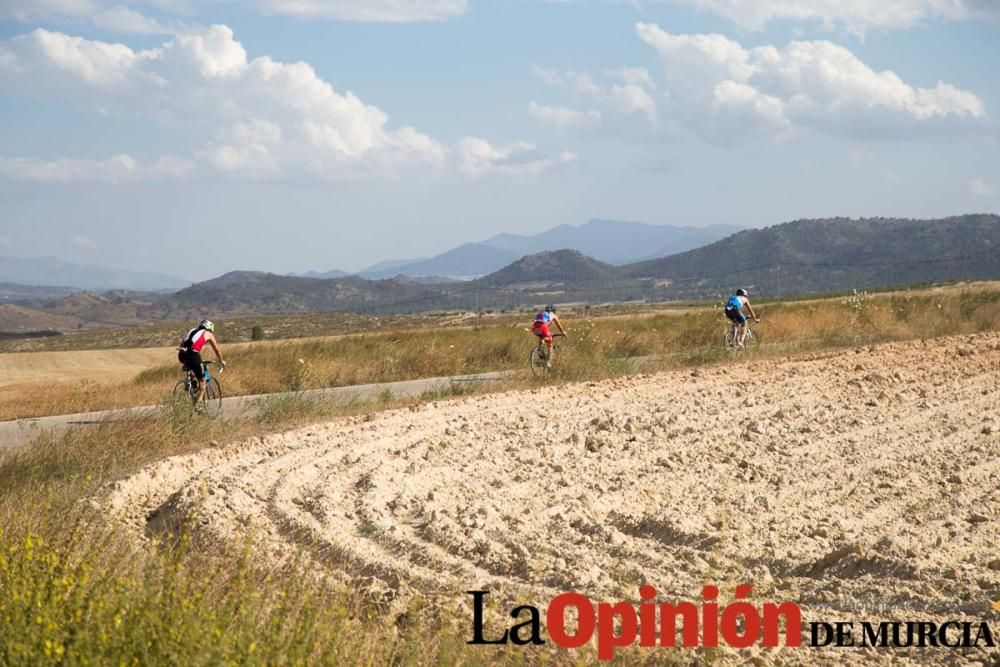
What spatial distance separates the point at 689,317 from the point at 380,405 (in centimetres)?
1808

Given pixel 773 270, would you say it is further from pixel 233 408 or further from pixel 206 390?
pixel 206 390

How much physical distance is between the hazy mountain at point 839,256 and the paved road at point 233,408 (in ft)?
357

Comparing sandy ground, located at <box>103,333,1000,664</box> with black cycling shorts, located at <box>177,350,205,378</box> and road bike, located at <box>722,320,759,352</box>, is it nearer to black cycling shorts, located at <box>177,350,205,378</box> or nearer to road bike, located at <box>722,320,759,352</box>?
black cycling shorts, located at <box>177,350,205,378</box>

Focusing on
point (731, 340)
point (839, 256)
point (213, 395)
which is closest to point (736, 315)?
point (731, 340)

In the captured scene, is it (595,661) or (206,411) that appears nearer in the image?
(595,661)

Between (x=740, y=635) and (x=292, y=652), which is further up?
(x=292, y=652)

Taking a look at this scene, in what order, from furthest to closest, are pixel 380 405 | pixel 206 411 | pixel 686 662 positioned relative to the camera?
pixel 380 405 < pixel 206 411 < pixel 686 662

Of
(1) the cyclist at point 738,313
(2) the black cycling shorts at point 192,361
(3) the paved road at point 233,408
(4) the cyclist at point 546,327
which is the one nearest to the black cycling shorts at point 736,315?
(1) the cyclist at point 738,313

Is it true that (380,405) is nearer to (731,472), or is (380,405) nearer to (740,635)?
(731,472)

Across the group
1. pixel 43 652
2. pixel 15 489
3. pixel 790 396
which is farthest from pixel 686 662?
pixel 790 396

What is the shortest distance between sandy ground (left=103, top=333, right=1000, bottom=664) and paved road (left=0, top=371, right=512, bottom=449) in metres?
2.66

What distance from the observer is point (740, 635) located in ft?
19.5

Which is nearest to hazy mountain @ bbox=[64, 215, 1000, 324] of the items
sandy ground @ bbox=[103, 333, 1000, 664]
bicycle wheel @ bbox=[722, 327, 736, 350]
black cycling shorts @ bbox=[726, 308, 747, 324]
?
bicycle wheel @ bbox=[722, 327, 736, 350]

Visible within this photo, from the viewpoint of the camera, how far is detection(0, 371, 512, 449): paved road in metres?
14.1
